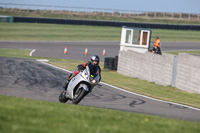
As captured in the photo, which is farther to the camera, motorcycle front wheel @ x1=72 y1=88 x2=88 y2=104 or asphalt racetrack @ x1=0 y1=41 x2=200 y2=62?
asphalt racetrack @ x1=0 y1=41 x2=200 y2=62

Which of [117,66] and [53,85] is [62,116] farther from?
[117,66]

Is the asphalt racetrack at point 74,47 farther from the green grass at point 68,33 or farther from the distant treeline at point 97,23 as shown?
the distant treeline at point 97,23

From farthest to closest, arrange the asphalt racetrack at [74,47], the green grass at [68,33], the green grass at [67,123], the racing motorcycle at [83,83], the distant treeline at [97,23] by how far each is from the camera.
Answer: the distant treeline at [97,23]
the green grass at [68,33]
the asphalt racetrack at [74,47]
the racing motorcycle at [83,83]
the green grass at [67,123]

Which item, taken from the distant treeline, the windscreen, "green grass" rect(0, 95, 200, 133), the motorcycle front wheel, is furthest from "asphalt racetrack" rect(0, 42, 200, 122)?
the distant treeline

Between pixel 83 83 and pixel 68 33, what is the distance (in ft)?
133

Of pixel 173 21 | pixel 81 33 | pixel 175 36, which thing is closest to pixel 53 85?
pixel 81 33

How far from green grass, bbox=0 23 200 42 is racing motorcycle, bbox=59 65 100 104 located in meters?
32.4

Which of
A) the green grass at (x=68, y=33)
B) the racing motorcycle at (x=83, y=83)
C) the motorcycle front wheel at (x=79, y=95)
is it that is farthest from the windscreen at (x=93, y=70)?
the green grass at (x=68, y=33)

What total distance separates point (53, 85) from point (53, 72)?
4.58 m

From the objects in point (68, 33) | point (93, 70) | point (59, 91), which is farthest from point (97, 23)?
point (93, 70)

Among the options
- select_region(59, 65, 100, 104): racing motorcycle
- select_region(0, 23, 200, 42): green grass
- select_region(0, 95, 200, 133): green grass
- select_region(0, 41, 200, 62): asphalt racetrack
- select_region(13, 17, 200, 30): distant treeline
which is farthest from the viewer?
select_region(13, 17, 200, 30): distant treeline

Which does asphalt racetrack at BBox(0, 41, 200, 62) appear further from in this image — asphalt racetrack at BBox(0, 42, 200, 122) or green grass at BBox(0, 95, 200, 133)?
green grass at BBox(0, 95, 200, 133)

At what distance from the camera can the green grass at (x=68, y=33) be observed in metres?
45.3

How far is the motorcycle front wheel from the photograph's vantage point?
10352mm
